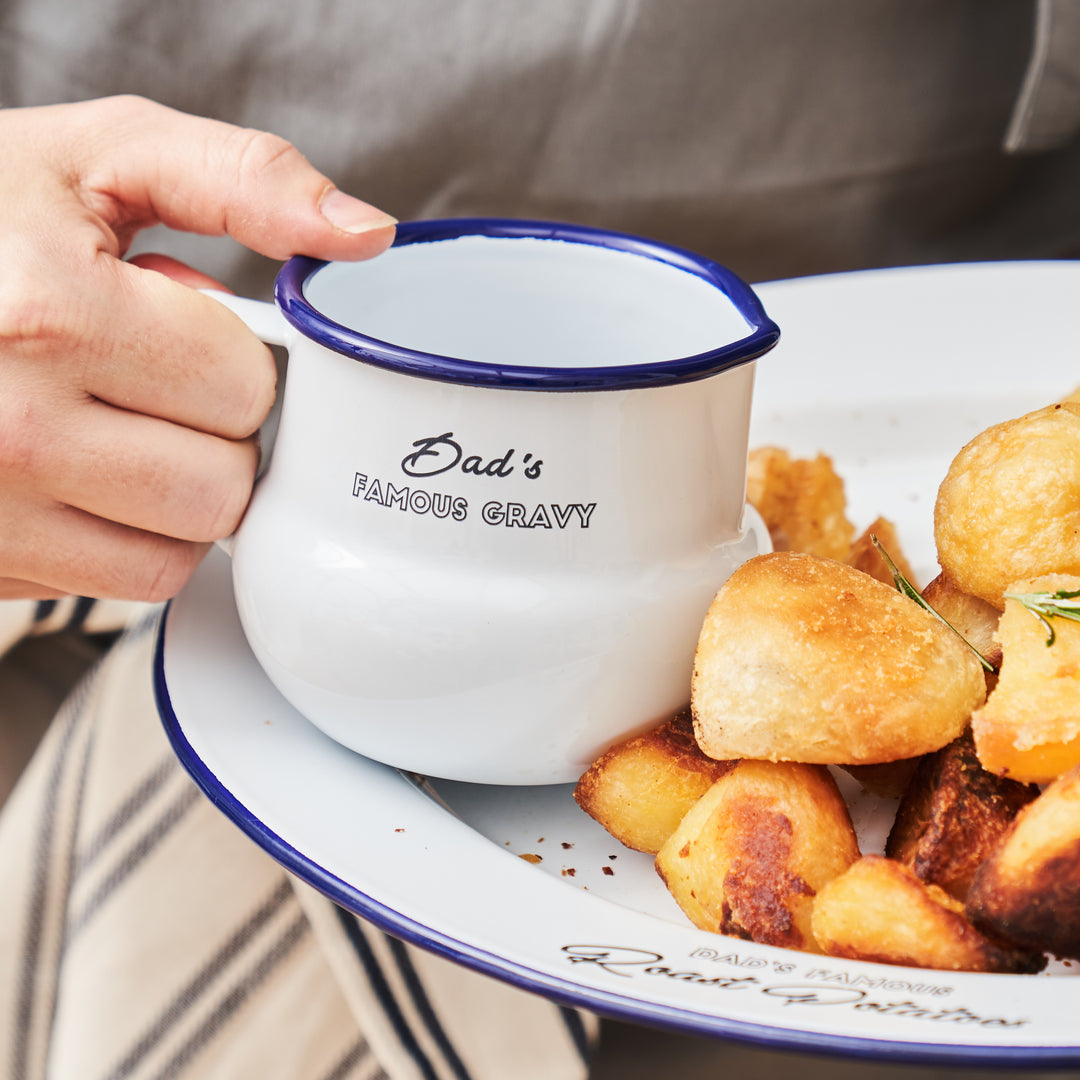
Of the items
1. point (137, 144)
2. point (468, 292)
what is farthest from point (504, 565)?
point (137, 144)

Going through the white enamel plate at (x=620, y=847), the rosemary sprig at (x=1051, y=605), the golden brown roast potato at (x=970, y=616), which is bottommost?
the white enamel plate at (x=620, y=847)

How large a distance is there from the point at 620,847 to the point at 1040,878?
245 millimetres

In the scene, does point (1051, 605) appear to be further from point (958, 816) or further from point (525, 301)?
point (525, 301)

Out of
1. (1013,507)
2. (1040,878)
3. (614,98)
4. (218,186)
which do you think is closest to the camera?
(1040,878)

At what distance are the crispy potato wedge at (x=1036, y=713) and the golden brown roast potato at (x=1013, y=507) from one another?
7 cm

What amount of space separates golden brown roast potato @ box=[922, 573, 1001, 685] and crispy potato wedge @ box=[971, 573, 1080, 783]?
76 mm

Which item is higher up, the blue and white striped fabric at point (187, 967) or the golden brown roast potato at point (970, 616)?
the golden brown roast potato at point (970, 616)

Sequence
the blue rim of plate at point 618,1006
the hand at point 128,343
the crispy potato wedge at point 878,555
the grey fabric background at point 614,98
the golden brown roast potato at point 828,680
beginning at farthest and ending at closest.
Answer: the grey fabric background at point 614,98 → the crispy potato wedge at point 878,555 → the hand at point 128,343 → the golden brown roast potato at point 828,680 → the blue rim of plate at point 618,1006

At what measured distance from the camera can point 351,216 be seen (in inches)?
25.6

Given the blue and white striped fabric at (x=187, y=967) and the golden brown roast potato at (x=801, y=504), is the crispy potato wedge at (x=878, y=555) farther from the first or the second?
the blue and white striped fabric at (x=187, y=967)

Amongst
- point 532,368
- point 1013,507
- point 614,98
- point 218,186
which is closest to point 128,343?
point 218,186

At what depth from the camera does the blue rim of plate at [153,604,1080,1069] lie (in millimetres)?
415

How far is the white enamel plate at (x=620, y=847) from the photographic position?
437 millimetres

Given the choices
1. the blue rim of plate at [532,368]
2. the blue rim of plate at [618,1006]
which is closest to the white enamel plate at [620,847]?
the blue rim of plate at [618,1006]
